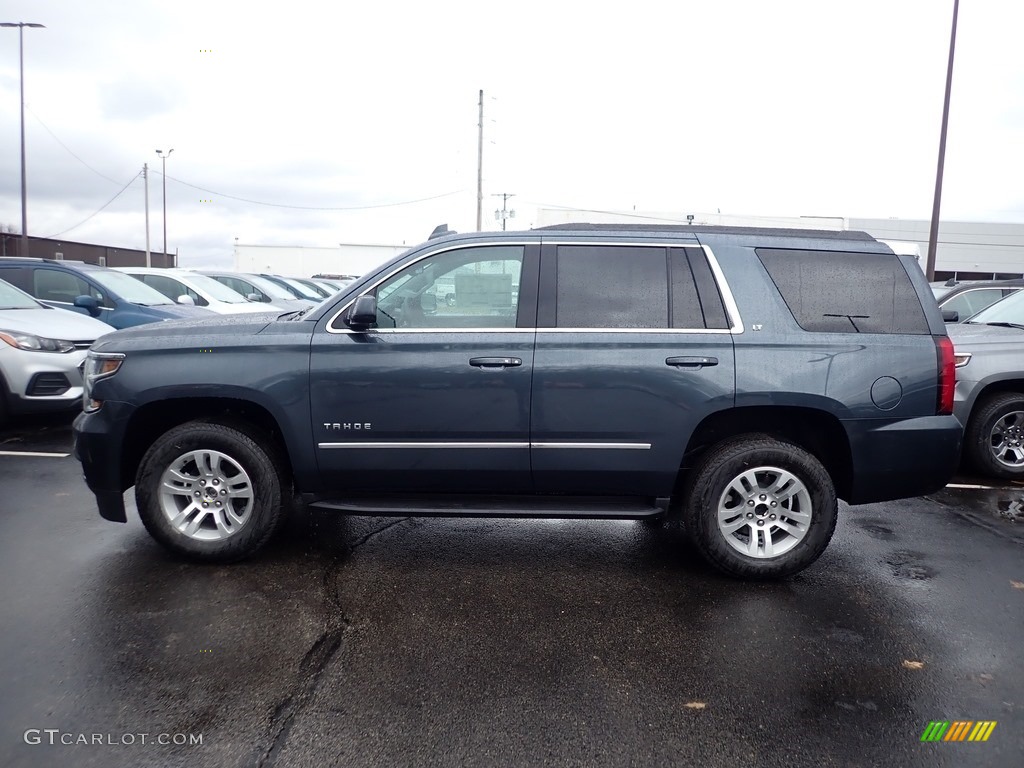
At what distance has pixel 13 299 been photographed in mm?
8492

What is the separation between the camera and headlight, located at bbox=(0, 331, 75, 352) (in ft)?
23.9

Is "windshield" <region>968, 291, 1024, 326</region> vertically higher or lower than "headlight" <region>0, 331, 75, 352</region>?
higher

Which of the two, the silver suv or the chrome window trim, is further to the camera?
the silver suv

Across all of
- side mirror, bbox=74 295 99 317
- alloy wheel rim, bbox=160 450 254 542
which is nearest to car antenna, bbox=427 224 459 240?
alloy wheel rim, bbox=160 450 254 542

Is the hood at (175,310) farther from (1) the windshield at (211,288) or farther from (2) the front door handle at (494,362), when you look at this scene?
(2) the front door handle at (494,362)

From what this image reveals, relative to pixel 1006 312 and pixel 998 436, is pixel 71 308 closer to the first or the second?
pixel 998 436

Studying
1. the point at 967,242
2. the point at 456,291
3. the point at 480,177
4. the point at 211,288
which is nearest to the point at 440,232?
the point at 456,291

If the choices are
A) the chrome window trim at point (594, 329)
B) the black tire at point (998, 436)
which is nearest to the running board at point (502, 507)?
the chrome window trim at point (594, 329)

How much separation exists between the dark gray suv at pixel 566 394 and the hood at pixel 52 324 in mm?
3744

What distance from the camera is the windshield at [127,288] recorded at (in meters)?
10.3

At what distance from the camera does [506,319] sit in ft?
13.9

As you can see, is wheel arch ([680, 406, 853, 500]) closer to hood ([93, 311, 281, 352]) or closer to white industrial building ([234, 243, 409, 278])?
hood ([93, 311, 281, 352])

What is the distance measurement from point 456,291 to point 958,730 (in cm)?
307

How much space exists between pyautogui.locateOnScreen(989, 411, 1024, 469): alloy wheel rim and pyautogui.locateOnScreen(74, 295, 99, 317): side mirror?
10.0 meters
